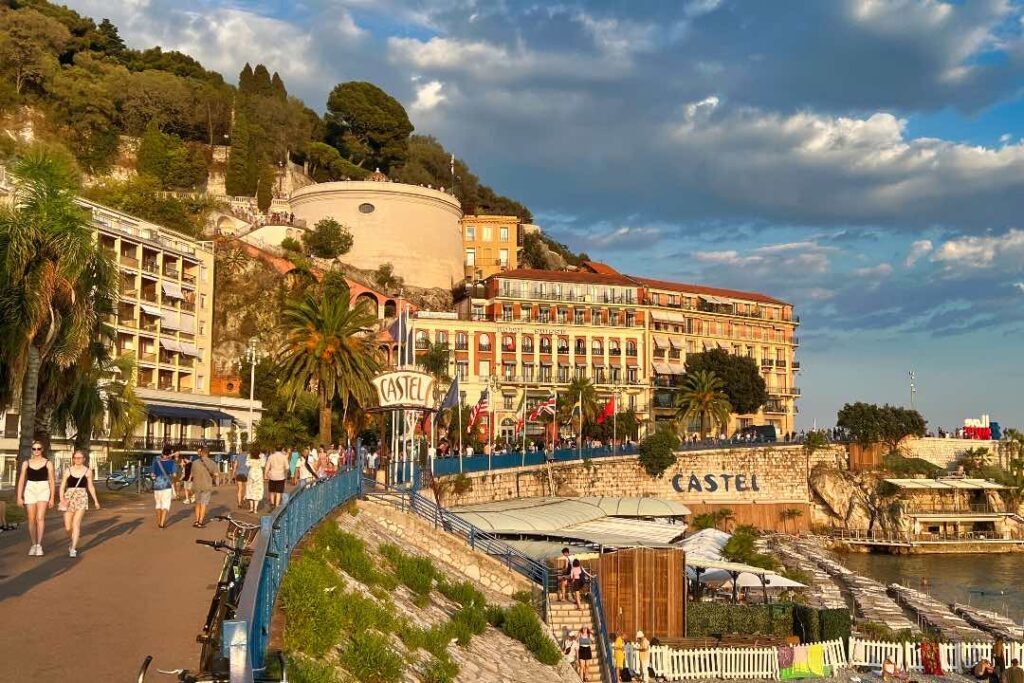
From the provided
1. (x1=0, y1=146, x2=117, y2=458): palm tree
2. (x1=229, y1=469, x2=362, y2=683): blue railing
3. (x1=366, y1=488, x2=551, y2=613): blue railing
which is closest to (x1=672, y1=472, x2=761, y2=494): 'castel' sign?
(x1=366, y1=488, x2=551, y2=613): blue railing

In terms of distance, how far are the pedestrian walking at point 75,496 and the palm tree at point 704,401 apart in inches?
2961

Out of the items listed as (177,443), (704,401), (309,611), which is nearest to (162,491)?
(309,611)

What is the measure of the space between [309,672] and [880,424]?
84.1 m

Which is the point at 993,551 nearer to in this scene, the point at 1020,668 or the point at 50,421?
the point at 1020,668

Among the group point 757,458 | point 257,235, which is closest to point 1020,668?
point 757,458

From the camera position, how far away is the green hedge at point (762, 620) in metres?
31.0

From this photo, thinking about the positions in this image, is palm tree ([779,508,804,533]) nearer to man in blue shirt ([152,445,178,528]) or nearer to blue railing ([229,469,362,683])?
blue railing ([229,469,362,683])

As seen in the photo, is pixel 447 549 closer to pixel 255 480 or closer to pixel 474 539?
pixel 474 539

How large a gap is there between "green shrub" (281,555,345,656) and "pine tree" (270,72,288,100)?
360 feet

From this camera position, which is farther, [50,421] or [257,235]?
[257,235]

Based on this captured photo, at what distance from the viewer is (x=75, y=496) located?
1708 cm

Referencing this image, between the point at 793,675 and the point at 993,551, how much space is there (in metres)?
56.1

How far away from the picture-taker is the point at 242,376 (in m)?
79.2

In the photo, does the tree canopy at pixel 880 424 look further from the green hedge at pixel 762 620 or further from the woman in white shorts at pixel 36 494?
the woman in white shorts at pixel 36 494
